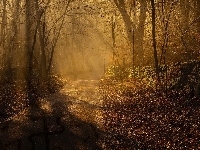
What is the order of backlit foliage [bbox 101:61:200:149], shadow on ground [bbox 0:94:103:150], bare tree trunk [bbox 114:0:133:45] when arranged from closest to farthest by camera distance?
backlit foliage [bbox 101:61:200:149], shadow on ground [bbox 0:94:103:150], bare tree trunk [bbox 114:0:133:45]

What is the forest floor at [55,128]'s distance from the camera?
9648mm

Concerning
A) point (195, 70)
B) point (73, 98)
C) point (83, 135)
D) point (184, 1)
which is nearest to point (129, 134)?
point (83, 135)

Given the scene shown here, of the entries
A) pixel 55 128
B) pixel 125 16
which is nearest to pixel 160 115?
pixel 55 128

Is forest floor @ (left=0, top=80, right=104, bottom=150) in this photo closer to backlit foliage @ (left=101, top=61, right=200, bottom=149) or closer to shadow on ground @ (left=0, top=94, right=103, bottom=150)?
shadow on ground @ (left=0, top=94, right=103, bottom=150)

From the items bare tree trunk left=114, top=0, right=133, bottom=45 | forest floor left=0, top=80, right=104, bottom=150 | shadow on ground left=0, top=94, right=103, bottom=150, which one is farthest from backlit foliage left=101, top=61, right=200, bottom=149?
bare tree trunk left=114, top=0, right=133, bottom=45

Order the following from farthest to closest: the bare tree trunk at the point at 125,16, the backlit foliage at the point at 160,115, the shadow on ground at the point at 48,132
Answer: the bare tree trunk at the point at 125,16, the shadow on ground at the point at 48,132, the backlit foliage at the point at 160,115

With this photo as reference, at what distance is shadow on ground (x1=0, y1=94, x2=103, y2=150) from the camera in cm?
956

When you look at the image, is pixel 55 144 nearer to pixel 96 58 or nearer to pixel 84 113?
pixel 84 113

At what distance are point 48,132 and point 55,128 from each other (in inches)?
19.7

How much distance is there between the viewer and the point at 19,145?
9664 millimetres

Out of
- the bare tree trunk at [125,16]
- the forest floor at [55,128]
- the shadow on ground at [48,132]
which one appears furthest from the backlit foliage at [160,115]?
the bare tree trunk at [125,16]

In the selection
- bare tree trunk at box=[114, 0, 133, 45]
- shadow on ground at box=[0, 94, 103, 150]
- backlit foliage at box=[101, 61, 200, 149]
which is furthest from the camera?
bare tree trunk at box=[114, 0, 133, 45]

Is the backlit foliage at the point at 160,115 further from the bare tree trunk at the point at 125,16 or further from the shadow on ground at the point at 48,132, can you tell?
the bare tree trunk at the point at 125,16

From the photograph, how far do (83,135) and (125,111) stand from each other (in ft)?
10.5
